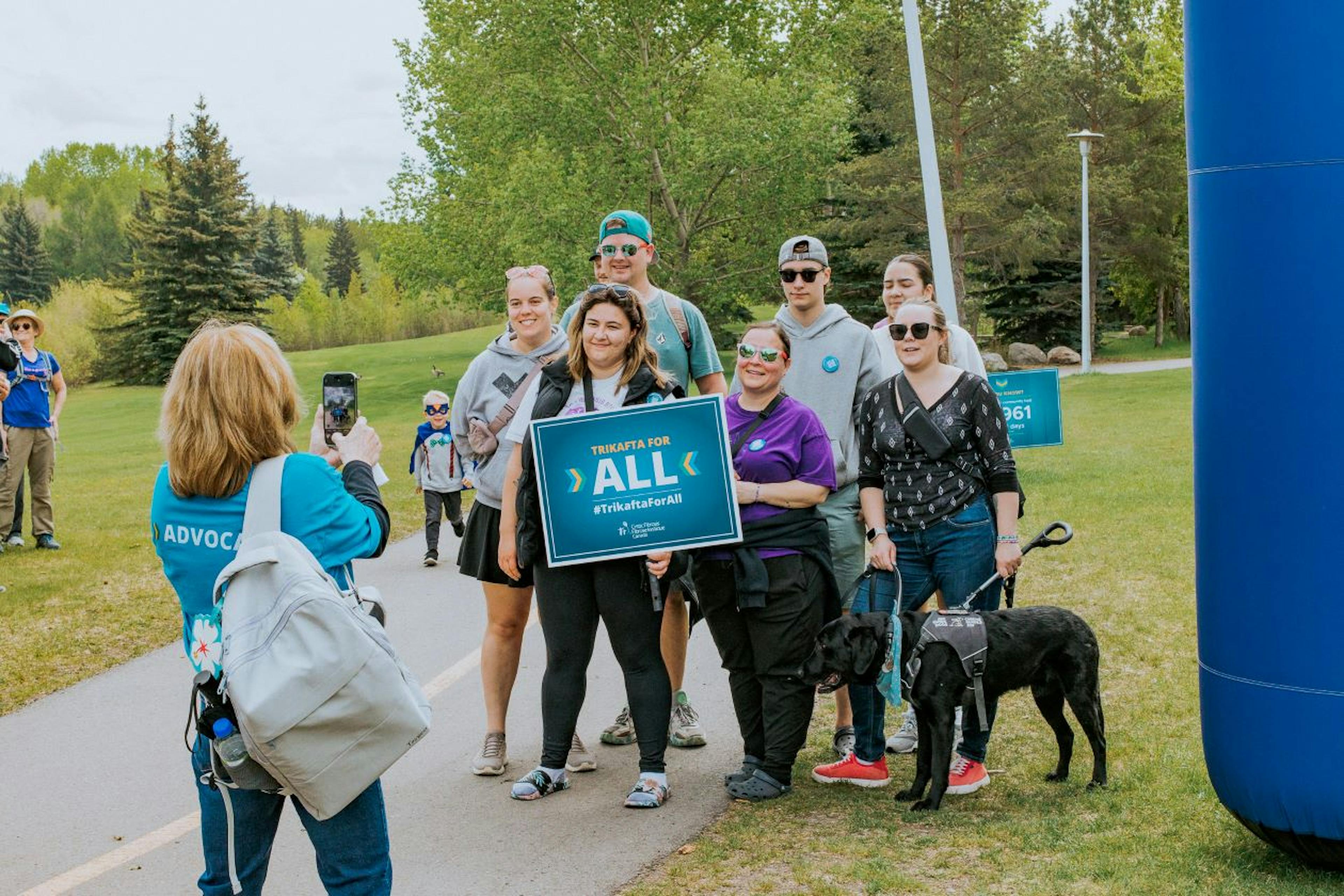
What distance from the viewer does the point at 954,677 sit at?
5.14 m

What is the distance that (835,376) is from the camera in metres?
6.04

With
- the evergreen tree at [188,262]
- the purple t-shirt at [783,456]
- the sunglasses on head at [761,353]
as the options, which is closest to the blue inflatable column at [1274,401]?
the purple t-shirt at [783,456]

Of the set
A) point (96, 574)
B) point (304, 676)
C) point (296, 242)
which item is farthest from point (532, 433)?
point (296, 242)

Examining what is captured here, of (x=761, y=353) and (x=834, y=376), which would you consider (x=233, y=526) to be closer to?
(x=761, y=353)

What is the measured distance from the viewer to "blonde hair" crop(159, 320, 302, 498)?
3311mm

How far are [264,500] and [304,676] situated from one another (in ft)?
1.55

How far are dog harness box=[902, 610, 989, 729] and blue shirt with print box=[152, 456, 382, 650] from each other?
97.7 inches

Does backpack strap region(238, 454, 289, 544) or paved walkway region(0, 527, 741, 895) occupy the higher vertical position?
backpack strap region(238, 454, 289, 544)

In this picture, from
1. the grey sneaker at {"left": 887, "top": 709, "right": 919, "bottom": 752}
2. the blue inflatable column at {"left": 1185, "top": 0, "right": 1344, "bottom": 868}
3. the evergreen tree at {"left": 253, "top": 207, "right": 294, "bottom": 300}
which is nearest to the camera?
the blue inflatable column at {"left": 1185, "top": 0, "right": 1344, "bottom": 868}

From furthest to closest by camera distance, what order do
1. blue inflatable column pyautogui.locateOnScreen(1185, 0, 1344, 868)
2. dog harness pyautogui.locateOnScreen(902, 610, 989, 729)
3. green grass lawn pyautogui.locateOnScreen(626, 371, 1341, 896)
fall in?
dog harness pyautogui.locateOnScreen(902, 610, 989, 729) < green grass lawn pyautogui.locateOnScreen(626, 371, 1341, 896) < blue inflatable column pyautogui.locateOnScreen(1185, 0, 1344, 868)

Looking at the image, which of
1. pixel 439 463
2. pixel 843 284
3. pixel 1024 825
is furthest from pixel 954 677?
pixel 843 284

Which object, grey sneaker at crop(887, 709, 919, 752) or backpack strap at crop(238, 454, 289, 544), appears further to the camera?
grey sneaker at crop(887, 709, 919, 752)

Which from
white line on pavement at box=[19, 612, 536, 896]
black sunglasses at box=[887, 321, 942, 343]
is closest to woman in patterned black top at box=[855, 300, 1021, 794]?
black sunglasses at box=[887, 321, 942, 343]

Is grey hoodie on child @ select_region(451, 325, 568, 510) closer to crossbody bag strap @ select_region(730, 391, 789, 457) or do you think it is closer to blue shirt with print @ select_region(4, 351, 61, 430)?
crossbody bag strap @ select_region(730, 391, 789, 457)
